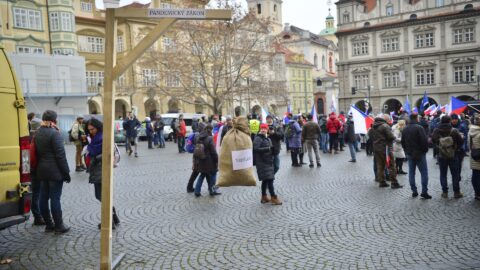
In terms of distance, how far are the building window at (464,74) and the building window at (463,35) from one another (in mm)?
3163

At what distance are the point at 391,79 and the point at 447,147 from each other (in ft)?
180

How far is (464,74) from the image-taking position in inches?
2188

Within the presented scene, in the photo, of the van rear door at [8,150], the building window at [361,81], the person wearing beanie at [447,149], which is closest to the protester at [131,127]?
the person wearing beanie at [447,149]

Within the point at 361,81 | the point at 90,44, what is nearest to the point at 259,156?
the point at 90,44

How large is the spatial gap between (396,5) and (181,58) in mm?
37285

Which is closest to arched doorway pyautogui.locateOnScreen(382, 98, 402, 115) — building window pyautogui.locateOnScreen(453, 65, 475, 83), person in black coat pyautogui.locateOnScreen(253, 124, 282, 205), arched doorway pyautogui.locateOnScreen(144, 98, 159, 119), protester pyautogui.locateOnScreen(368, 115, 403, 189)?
building window pyautogui.locateOnScreen(453, 65, 475, 83)

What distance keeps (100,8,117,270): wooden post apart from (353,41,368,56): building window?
61.0 metres

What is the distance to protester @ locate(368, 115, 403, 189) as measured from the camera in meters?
10.9

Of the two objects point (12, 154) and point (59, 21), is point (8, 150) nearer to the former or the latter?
point (12, 154)

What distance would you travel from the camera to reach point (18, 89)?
244 inches

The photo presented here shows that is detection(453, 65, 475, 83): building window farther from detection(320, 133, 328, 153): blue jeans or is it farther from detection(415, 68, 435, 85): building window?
detection(320, 133, 328, 153): blue jeans

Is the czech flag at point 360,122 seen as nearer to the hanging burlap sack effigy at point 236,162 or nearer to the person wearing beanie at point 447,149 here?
the person wearing beanie at point 447,149

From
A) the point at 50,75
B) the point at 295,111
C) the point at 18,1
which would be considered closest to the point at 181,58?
the point at 50,75

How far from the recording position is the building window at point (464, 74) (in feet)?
181
